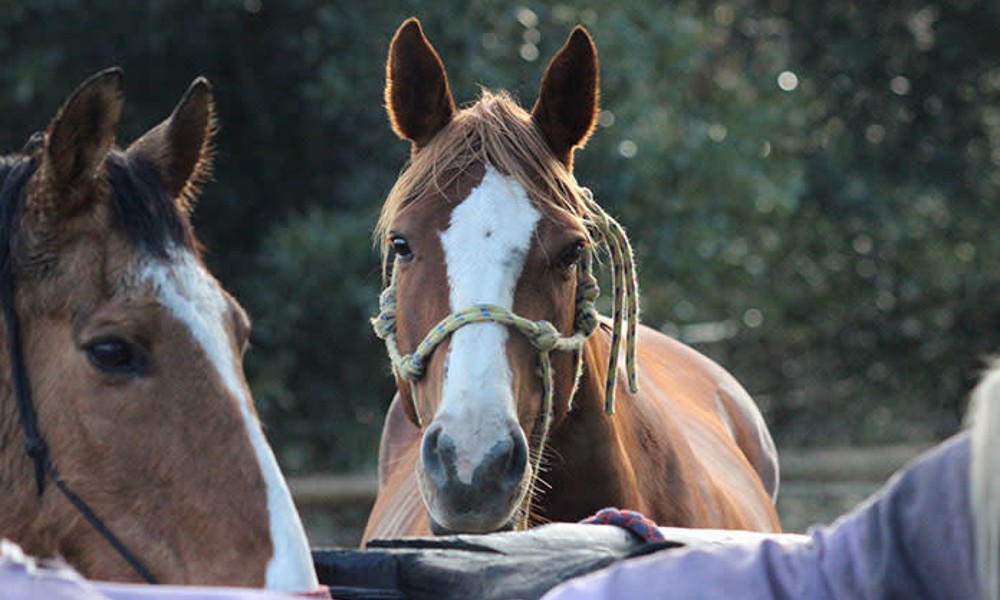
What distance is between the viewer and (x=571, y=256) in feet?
11.1

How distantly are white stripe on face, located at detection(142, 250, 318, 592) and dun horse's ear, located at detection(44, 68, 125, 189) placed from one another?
9.0 inches

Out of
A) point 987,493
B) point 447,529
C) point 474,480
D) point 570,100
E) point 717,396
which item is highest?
point 570,100

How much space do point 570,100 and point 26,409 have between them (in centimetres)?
179

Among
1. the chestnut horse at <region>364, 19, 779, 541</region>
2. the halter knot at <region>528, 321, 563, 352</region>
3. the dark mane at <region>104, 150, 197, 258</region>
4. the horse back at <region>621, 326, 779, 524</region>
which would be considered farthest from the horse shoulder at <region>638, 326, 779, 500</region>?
the dark mane at <region>104, 150, 197, 258</region>

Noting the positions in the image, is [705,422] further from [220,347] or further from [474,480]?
[220,347]

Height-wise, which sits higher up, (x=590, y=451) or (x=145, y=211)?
(x=145, y=211)

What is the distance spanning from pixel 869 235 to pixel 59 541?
876 centimetres

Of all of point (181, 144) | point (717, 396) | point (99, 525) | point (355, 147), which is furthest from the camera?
point (355, 147)

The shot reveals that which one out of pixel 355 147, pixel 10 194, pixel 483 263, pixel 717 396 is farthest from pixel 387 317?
pixel 355 147

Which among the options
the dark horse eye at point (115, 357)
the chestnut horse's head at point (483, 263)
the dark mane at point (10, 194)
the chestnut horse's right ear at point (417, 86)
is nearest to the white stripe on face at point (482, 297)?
the chestnut horse's head at point (483, 263)

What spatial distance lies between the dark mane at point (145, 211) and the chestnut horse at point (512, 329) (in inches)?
29.3

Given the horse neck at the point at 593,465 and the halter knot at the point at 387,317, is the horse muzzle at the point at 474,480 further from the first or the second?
the halter knot at the point at 387,317

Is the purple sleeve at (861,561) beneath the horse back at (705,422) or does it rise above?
above

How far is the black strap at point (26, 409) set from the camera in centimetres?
229
